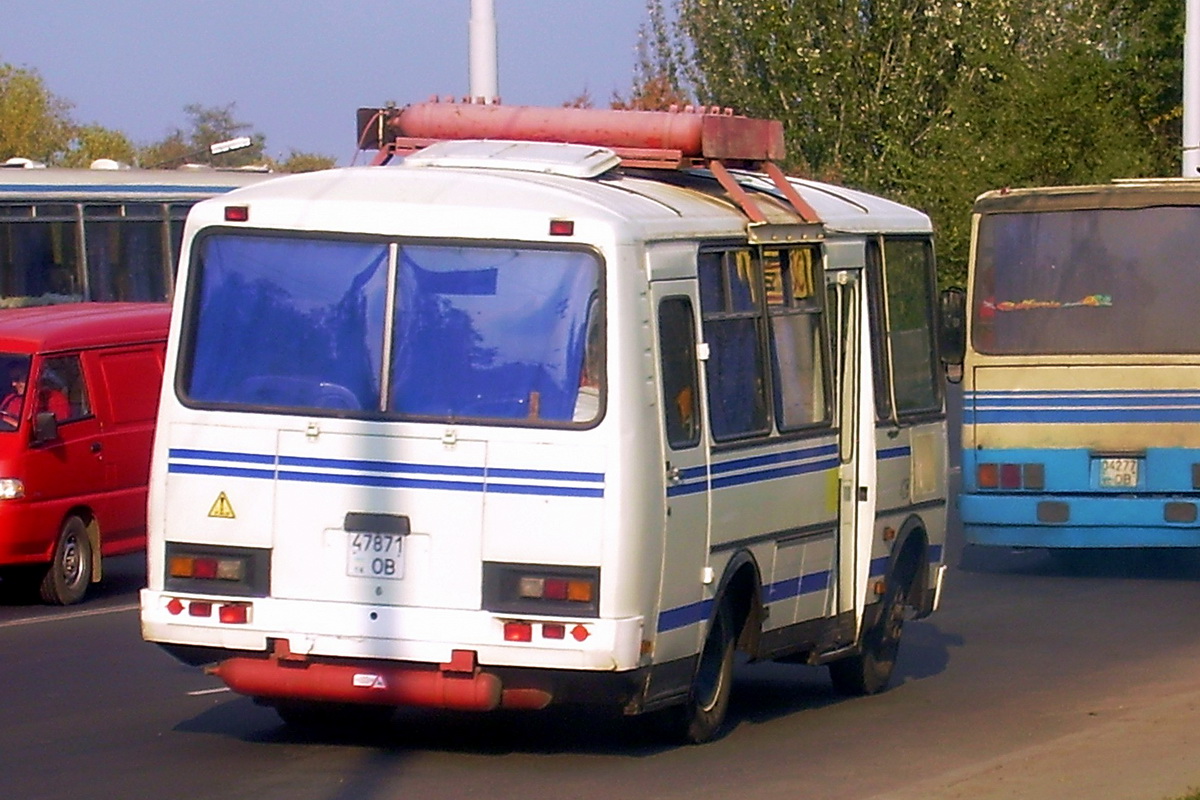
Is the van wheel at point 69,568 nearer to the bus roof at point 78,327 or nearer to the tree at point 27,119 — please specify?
the bus roof at point 78,327

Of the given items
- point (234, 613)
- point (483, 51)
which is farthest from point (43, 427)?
point (234, 613)

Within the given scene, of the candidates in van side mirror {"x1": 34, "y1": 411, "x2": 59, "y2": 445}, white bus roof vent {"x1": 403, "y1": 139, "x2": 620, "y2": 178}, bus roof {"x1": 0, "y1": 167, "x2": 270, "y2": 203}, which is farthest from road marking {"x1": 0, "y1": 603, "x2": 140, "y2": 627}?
bus roof {"x1": 0, "y1": 167, "x2": 270, "y2": 203}

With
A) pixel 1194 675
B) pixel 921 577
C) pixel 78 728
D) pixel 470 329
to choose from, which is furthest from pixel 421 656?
pixel 1194 675

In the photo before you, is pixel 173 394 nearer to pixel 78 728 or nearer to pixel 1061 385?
pixel 78 728

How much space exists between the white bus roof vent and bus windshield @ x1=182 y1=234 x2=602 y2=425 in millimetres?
932

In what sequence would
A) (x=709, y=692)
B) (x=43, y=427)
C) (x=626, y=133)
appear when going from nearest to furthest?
(x=709, y=692) < (x=626, y=133) < (x=43, y=427)

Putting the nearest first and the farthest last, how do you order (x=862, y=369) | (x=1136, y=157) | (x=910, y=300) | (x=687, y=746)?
(x=687, y=746) < (x=862, y=369) < (x=910, y=300) < (x=1136, y=157)

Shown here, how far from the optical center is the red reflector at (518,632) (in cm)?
891

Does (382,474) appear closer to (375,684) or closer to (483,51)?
(375,684)

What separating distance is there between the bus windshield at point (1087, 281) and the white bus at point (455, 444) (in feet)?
24.4

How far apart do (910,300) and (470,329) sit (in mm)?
3797

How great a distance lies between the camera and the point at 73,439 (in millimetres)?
16094

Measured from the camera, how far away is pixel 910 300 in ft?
40.4

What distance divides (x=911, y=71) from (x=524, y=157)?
116 ft
